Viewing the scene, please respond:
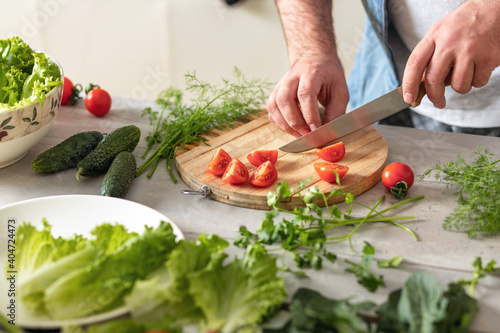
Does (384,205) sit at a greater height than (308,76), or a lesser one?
lesser

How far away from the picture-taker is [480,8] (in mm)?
1740

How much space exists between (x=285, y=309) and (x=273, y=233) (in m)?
0.25

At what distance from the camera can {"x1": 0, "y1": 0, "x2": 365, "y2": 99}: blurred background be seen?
455cm

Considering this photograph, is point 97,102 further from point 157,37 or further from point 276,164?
point 157,37

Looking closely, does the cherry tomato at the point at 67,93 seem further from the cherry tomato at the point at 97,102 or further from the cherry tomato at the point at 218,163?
the cherry tomato at the point at 218,163

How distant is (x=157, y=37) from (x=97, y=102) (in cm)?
280

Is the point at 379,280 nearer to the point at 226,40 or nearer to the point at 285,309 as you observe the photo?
the point at 285,309

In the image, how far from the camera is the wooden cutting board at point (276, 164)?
5.50ft

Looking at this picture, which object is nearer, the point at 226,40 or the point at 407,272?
the point at 407,272

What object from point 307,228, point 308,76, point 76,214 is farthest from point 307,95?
point 76,214

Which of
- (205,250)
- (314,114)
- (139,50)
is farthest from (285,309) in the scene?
(139,50)

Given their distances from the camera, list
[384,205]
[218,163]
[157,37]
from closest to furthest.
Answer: [384,205], [218,163], [157,37]

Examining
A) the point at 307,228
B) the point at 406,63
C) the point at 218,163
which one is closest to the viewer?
the point at 307,228

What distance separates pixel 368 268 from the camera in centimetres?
132
